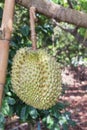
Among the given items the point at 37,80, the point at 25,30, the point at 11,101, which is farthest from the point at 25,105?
the point at 37,80

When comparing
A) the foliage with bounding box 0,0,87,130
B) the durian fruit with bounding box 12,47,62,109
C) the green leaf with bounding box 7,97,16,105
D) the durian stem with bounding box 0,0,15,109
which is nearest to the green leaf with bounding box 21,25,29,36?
the foliage with bounding box 0,0,87,130

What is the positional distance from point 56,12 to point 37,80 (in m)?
0.17

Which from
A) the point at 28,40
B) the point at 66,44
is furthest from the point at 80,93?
the point at 28,40

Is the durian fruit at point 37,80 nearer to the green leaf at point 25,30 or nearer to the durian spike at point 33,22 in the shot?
the durian spike at point 33,22

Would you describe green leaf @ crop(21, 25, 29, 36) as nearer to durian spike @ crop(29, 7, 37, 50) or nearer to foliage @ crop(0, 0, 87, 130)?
foliage @ crop(0, 0, 87, 130)

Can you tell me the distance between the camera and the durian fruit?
888 millimetres

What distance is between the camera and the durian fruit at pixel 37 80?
0.89 metres

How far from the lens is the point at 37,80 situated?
0.89 metres

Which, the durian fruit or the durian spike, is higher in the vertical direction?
the durian spike

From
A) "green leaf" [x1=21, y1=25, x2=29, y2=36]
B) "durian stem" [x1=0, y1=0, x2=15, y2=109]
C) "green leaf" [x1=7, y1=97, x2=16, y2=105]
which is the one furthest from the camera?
→ "green leaf" [x1=21, y1=25, x2=29, y2=36]

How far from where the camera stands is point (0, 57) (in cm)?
71

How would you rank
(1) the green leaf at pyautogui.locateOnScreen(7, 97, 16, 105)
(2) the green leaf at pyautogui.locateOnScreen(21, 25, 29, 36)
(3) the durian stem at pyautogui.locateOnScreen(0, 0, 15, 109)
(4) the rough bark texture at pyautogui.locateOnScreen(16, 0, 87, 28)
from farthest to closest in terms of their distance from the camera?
1. (2) the green leaf at pyautogui.locateOnScreen(21, 25, 29, 36)
2. (1) the green leaf at pyautogui.locateOnScreen(7, 97, 16, 105)
3. (4) the rough bark texture at pyautogui.locateOnScreen(16, 0, 87, 28)
4. (3) the durian stem at pyautogui.locateOnScreen(0, 0, 15, 109)

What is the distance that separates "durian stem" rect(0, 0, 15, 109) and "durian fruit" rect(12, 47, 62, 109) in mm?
183

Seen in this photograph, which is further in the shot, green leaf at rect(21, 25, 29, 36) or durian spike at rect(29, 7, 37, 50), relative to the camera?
green leaf at rect(21, 25, 29, 36)
